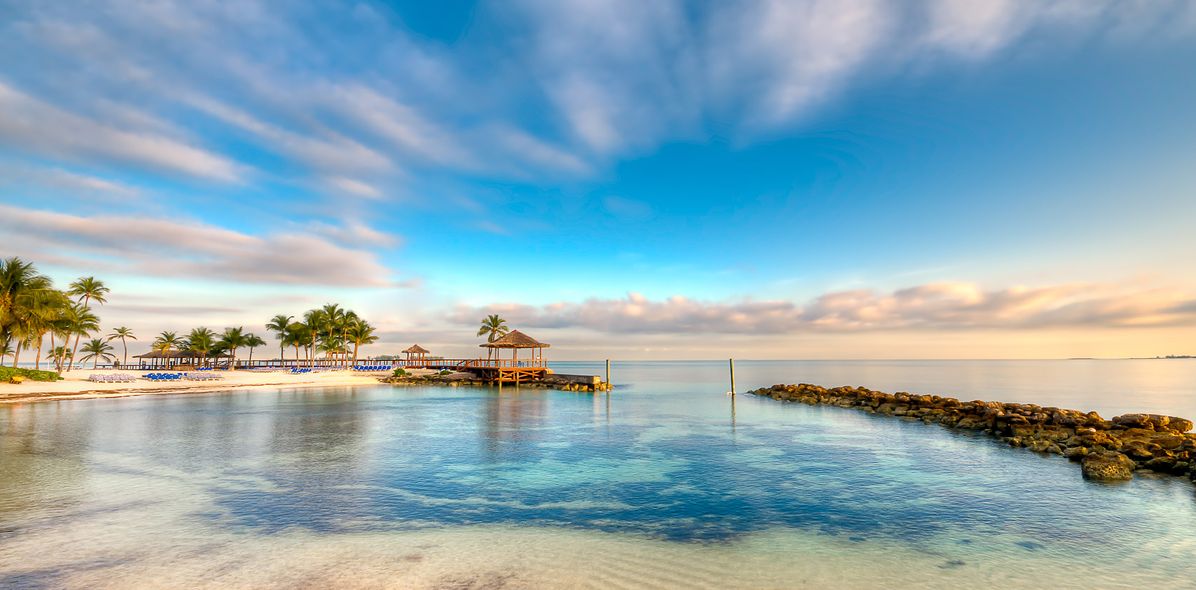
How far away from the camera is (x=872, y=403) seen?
127 feet

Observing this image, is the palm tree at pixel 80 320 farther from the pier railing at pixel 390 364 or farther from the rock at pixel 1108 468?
the rock at pixel 1108 468

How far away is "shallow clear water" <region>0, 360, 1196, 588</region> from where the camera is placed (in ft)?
28.7

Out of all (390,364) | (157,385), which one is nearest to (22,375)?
(157,385)

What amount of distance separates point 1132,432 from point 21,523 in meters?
38.2

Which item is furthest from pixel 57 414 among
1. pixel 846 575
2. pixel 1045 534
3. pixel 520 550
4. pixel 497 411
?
pixel 1045 534

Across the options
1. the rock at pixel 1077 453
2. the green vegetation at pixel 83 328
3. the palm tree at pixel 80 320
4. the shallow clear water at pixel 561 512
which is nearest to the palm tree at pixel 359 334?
the green vegetation at pixel 83 328

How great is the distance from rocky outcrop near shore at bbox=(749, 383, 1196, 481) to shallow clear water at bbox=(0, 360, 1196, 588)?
37.7 inches

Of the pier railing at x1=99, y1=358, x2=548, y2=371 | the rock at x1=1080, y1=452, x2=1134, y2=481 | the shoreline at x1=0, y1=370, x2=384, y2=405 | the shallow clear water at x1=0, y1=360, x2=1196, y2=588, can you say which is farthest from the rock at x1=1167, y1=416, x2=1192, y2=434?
the shoreline at x1=0, y1=370, x2=384, y2=405

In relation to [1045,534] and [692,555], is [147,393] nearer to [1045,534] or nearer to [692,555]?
[692,555]

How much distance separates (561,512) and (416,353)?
76.7 metres

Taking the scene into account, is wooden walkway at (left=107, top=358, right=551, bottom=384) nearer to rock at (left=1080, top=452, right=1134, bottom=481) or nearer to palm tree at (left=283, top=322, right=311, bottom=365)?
palm tree at (left=283, top=322, right=311, bottom=365)

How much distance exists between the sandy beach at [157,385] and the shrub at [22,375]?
839 millimetres

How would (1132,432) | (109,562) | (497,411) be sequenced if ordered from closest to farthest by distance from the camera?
(109,562) → (1132,432) → (497,411)

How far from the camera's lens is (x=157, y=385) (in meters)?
50.4
